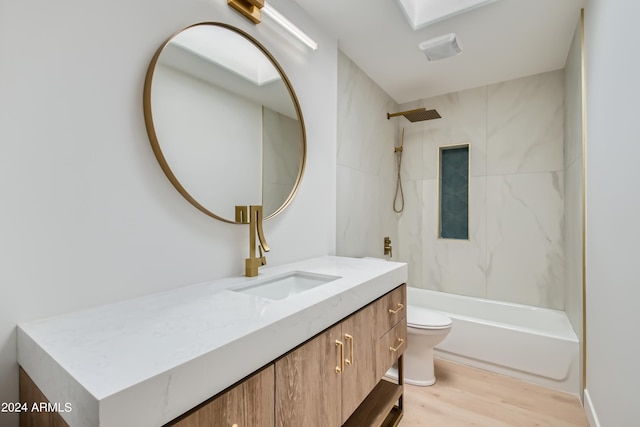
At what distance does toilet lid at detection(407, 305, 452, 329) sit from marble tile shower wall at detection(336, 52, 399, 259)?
65 cm

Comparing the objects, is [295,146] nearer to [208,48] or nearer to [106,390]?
[208,48]

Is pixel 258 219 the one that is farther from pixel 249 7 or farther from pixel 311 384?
pixel 249 7

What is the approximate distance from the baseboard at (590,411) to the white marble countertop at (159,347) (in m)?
1.60

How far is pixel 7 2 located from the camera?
2.56ft

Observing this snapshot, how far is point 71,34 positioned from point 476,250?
3.25 metres

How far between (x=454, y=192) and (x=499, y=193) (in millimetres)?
410

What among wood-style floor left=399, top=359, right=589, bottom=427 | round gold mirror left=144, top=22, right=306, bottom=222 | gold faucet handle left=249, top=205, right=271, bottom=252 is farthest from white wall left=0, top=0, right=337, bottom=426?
wood-style floor left=399, top=359, right=589, bottom=427

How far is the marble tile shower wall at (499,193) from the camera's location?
8.68 feet

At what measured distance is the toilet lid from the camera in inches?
78.4

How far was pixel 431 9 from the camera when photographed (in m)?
1.96

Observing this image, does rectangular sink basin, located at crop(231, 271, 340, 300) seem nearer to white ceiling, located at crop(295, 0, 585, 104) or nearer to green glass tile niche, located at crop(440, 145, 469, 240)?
white ceiling, located at crop(295, 0, 585, 104)

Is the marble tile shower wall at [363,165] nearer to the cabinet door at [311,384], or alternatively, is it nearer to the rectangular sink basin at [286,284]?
the rectangular sink basin at [286,284]

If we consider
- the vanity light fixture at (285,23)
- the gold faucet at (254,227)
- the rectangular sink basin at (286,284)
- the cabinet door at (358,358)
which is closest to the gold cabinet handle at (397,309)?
the cabinet door at (358,358)

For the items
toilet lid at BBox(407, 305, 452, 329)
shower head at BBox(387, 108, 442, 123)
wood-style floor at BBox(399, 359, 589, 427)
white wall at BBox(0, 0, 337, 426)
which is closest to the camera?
white wall at BBox(0, 0, 337, 426)
